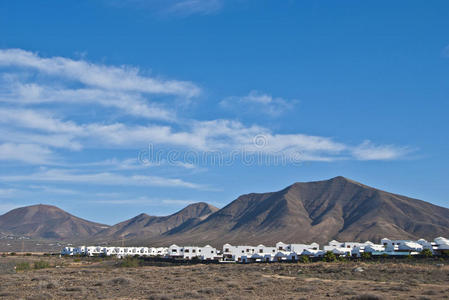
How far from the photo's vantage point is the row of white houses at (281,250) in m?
72.0

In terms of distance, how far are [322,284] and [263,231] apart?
5510 inches

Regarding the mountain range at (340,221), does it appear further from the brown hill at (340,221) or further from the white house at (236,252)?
the white house at (236,252)

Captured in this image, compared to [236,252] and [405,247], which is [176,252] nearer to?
[236,252]

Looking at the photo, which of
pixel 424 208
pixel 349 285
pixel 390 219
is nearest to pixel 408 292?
pixel 349 285

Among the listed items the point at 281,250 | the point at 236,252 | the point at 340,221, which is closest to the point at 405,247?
the point at 281,250

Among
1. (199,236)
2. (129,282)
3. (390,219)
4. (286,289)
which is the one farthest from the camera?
(199,236)

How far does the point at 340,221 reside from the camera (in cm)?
16900

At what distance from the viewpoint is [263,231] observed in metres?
172

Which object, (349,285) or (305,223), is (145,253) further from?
(349,285)

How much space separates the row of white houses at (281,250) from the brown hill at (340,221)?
4753cm

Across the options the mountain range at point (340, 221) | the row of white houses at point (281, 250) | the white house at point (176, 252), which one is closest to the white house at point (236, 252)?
the row of white houses at point (281, 250)

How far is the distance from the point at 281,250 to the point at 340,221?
269 ft

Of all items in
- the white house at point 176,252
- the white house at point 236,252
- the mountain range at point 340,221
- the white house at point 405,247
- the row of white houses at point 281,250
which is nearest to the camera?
the white house at point 405,247

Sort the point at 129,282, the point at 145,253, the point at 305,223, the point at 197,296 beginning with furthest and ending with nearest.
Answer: the point at 305,223 < the point at 145,253 < the point at 129,282 < the point at 197,296
